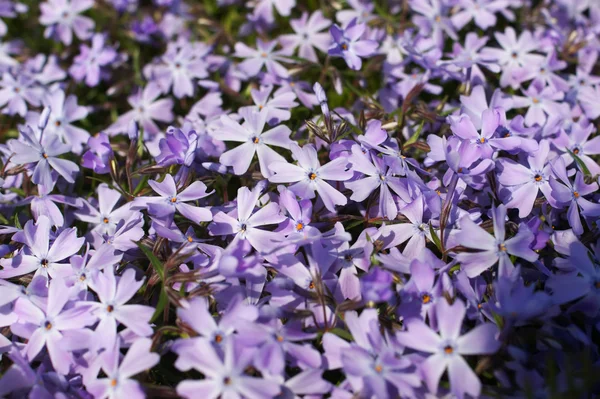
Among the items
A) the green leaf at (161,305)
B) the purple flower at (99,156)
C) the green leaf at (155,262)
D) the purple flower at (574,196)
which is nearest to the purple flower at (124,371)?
the green leaf at (161,305)

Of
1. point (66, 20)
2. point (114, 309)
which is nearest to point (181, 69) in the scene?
point (66, 20)

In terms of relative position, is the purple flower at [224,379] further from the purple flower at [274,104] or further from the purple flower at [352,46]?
the purple flower at [352,46]

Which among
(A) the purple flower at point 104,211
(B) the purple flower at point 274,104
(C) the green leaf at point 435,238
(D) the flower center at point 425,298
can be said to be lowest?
(A) the purple flower at point 104,211

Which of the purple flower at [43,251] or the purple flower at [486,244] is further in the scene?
the purple flower at [43,251]

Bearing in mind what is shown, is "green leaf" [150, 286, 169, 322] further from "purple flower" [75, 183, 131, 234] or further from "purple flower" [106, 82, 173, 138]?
"purple flower" [106, 82, 173, 138]

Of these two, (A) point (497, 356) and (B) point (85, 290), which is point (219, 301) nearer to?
(B) point (85, 290)

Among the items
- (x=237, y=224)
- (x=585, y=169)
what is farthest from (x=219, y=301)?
(x=585, y=169)

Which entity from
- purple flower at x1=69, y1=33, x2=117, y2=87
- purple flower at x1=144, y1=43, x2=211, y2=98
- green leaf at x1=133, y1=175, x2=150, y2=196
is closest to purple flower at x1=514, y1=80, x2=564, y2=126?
purple flower at x1=144, y1=43, x2=211, y2=98
